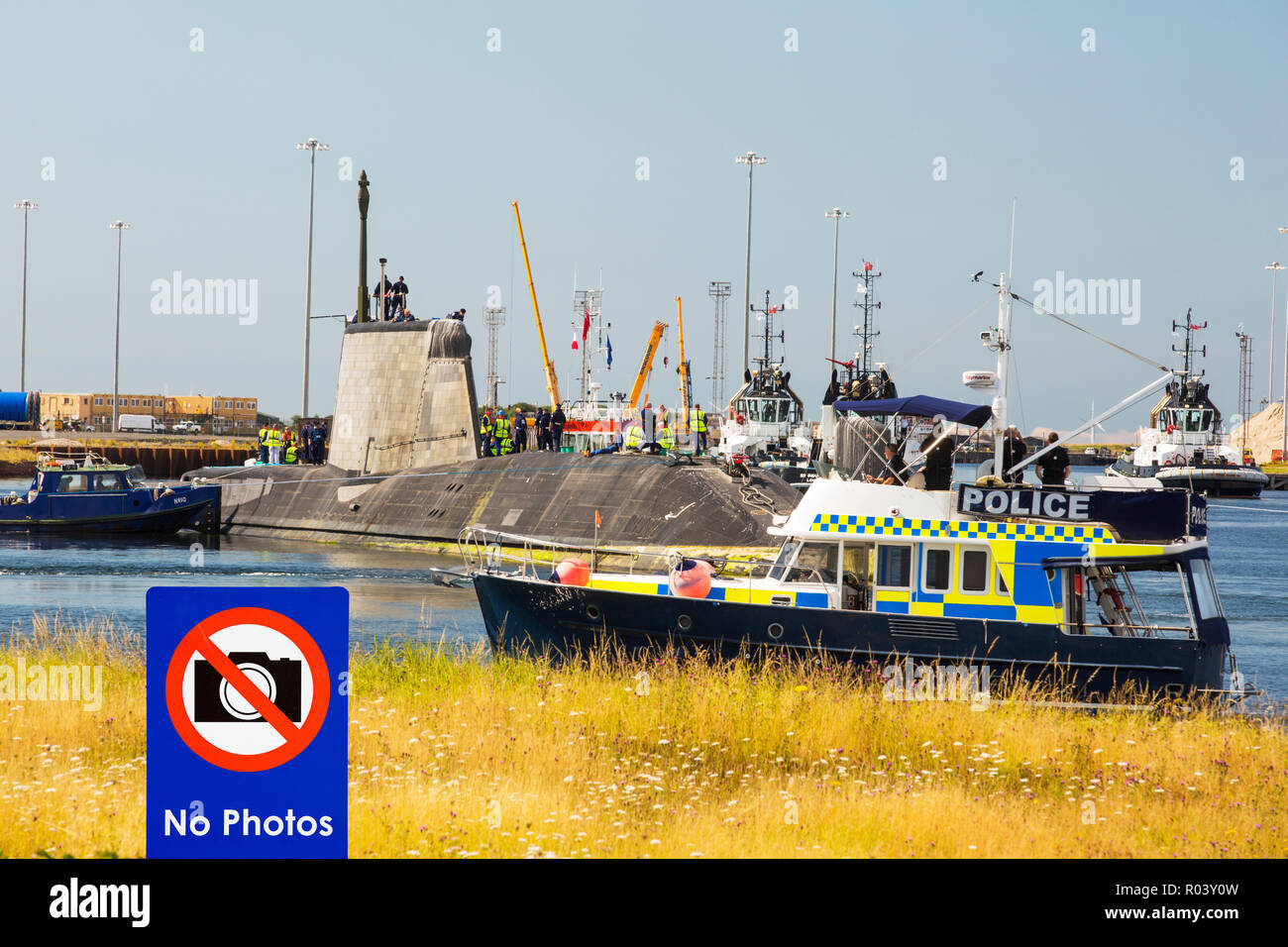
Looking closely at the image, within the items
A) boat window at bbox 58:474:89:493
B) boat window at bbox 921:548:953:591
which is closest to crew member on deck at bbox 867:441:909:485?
boat window at bbox 921:548:953:591

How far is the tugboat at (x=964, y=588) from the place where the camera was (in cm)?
1488

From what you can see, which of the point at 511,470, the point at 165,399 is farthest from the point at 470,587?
the point at 165,399

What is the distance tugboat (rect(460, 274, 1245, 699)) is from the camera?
14883 millimetres

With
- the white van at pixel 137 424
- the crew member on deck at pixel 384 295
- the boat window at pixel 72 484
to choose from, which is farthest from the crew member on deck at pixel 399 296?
the white van at pixel 137 424

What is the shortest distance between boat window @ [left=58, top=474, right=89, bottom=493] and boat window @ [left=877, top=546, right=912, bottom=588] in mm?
37309

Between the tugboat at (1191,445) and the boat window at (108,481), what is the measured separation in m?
63.0

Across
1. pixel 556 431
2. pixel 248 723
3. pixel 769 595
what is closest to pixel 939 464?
pixel 769 595

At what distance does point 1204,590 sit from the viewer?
15.1 meters

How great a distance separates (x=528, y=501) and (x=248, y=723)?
3511cm

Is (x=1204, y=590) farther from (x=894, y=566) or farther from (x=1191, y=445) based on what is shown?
(x=1191, y=445)

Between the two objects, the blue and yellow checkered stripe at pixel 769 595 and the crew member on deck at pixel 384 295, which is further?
the crew member on deck at pixel 384 295

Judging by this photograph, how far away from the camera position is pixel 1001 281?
53.1ft

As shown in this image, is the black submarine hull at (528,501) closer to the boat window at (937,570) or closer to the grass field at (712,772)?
the boat window at (937,570)

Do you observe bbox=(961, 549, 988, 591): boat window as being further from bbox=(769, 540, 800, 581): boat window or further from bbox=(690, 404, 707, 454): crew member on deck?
bbox=(690, 404, 707, 454): crew member on deck
